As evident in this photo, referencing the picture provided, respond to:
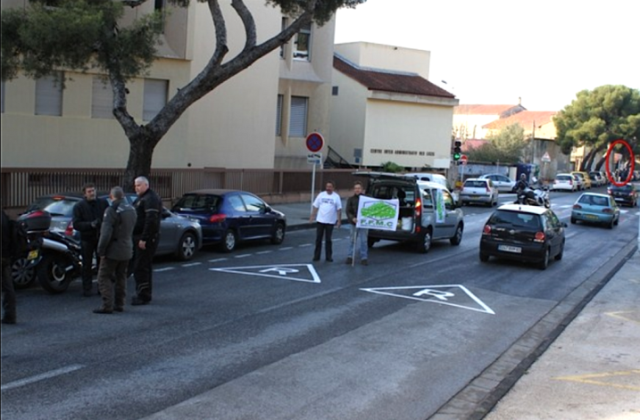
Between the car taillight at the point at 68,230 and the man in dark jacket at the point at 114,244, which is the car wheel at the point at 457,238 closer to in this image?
the car taillight at the point at 68,230

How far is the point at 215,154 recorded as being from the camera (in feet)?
98.2

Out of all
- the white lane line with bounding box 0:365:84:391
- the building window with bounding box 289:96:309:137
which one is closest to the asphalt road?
the white lane line with bounding box 0:365:84:391

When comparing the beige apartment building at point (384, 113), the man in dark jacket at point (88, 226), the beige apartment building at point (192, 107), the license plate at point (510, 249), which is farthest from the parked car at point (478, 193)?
the man in dark jacket at point (88, 226)

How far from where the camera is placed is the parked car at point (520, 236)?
17.2 m

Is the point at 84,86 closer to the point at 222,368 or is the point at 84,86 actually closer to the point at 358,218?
the point at 358,218

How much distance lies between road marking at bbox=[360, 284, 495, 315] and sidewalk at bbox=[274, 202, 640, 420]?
130cm

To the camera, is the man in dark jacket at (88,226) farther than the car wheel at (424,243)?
No

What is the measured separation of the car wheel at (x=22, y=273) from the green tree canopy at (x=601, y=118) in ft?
247

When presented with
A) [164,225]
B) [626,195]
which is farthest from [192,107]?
[626,195]

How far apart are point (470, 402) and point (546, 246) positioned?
10.9 metres

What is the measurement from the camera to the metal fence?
64.7ft

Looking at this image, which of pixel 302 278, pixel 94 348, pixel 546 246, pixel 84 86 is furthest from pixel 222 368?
pixel 84 86

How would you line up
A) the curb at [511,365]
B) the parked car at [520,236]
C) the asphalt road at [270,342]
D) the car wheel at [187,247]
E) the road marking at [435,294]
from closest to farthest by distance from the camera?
the asphalt road at [270,342] → the curb at [511,365] → the road marking at [435,294] → the car wheel at [187,247] → the parked car at [520,236]

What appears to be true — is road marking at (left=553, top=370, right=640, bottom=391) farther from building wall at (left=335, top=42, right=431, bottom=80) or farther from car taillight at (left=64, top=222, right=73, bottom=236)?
building wall at (left=335, top=42, right=431, bottom=80)
